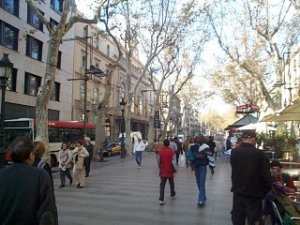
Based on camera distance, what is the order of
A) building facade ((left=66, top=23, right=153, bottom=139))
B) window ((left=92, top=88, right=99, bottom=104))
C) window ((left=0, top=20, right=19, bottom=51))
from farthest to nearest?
window ((left=92, top=88, right=99, bottom=104)) < building facade ((left=66, top=23, right=153, bottom=139)) < window ((left=0, top=20, right=19, bottom=51))

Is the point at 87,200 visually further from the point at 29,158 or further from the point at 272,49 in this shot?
the point at 272,49

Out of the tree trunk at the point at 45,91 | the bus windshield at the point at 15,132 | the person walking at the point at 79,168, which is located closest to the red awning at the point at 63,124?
the bus windshield at the point at 15,132

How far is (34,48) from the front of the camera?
39906 mm

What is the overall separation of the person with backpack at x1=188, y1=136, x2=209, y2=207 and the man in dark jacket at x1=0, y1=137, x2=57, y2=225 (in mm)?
7995

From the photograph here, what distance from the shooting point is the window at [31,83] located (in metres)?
38.5

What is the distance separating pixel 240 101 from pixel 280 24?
2874 centimetres

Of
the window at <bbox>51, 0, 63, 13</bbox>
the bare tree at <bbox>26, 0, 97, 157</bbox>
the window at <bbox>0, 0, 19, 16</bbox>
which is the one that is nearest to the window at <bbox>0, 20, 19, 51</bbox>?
the window at <bbox>0, 0, 19, 16</bbox>

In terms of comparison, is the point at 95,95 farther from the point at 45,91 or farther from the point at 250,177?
the point at 250,177

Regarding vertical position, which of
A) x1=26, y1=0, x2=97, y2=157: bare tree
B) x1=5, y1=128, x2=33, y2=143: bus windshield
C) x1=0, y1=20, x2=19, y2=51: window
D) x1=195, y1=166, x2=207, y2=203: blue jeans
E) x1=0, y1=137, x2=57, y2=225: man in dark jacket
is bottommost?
x1=195, y1=166, x2=207, y2=203: blue jeans

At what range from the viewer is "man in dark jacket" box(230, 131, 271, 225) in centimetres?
662

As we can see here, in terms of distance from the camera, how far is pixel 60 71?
44844 millimetres

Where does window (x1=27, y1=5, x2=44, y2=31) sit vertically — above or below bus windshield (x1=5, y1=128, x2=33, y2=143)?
above

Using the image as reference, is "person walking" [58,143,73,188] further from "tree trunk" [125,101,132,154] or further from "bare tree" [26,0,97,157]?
"tree trunk" [125,101,132,154]

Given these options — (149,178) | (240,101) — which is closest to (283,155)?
(149,178)
